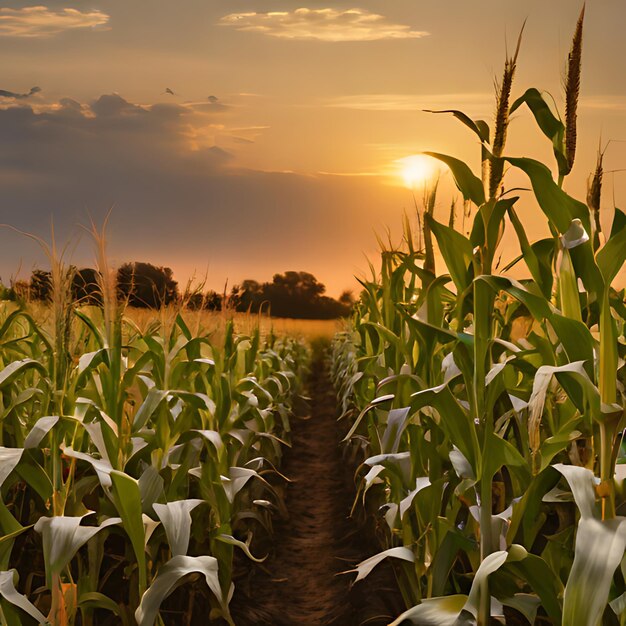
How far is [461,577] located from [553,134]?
1.33 metres

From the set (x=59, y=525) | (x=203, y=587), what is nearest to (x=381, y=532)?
(x=203, y=587)

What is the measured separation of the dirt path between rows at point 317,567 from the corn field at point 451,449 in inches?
7.9

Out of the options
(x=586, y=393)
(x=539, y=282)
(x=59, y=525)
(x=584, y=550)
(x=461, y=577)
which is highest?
(x=539, y=282)

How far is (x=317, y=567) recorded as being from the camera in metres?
3.88

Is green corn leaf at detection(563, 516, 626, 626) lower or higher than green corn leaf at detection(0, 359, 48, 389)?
lower

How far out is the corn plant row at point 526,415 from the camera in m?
1.61

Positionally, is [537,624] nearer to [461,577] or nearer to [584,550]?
[461,577]

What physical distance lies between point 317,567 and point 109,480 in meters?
2.01

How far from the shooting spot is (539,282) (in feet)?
6.52

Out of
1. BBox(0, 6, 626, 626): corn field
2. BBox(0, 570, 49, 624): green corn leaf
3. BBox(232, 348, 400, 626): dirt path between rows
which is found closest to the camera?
BBox(0, 6, 626, 626): corn field

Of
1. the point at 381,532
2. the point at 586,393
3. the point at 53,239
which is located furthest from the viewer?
the point at 381,532

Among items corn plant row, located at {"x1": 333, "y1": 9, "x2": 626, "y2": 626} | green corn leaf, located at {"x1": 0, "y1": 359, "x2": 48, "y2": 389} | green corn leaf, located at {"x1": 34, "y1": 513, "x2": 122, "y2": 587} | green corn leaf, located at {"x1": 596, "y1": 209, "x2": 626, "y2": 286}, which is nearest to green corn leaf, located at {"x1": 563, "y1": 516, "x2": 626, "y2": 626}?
corn plant row, located at {"x1": 333, "y1": 9, "x2": 626, "y2": 626}

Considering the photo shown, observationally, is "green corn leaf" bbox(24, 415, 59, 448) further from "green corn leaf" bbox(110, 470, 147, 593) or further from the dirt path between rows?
the dirt path between rows

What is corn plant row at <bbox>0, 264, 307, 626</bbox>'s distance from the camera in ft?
6.63
